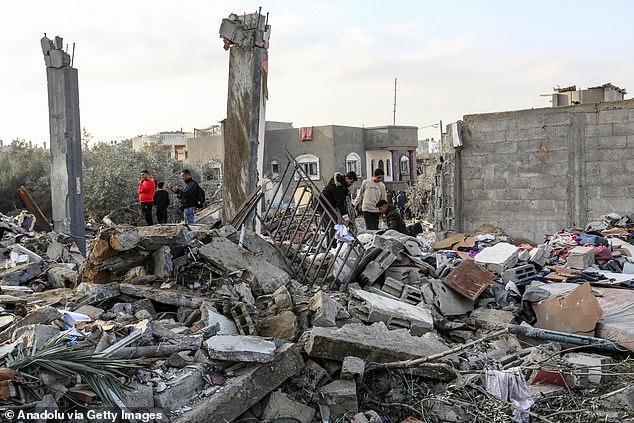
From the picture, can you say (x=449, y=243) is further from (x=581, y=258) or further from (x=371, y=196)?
(x=581, y=258)

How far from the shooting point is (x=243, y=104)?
998 cm

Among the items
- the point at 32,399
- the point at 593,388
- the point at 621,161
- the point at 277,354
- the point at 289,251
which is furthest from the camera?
the point at 621,161

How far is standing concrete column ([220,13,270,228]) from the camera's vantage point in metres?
9.77

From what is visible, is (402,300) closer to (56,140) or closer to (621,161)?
(621,161)

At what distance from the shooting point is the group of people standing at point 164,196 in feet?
36.4

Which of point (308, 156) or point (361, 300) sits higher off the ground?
point (308, 156)

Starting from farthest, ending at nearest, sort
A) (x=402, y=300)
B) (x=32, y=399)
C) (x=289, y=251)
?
(x=289, y=251) → (x=402, y=300) → (x=32, y=399)

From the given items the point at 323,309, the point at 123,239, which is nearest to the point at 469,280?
the point at 323,309

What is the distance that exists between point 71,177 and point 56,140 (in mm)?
710

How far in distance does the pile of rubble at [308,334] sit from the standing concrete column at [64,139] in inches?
118

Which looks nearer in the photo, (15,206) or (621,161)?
(621,161)

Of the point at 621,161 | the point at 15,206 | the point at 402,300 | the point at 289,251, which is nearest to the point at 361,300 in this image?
the point at 402,300

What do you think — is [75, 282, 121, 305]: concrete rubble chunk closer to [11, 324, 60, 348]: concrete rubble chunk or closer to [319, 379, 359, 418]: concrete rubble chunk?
[11, 324, 60, 348]: concrete rubble chunk

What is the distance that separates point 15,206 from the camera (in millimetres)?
18766
